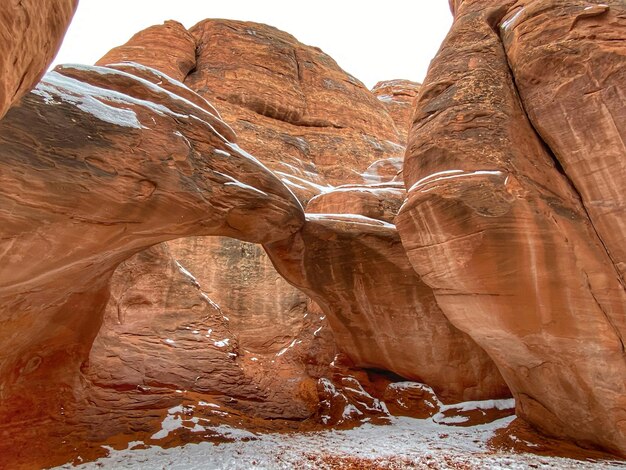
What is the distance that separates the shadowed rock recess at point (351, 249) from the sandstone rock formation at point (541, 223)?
3cm

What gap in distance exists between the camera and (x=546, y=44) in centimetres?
654

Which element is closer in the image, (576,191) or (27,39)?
(27,39)

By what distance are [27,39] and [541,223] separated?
19.7 ft

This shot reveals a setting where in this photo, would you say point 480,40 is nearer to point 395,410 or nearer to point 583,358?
point 583,358

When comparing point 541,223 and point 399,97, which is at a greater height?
point 399,97

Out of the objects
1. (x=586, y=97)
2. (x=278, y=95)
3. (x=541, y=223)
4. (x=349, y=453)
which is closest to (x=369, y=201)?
(x=541, y=223)

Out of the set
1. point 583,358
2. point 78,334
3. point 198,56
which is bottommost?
point 78,334

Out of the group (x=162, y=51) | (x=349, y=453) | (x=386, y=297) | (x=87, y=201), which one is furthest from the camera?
(x=162, y=51)

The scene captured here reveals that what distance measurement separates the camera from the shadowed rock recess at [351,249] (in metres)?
5.66

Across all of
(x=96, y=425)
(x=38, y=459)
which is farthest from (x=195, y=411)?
(x=38, y=459)

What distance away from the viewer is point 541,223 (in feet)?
19.9

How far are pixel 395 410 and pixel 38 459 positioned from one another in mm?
6190

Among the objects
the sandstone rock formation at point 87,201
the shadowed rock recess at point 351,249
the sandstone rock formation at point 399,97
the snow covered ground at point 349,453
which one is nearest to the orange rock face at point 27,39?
the shadowed rock recess at point 351,249

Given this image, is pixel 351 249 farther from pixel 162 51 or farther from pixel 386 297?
pixel 162 51
